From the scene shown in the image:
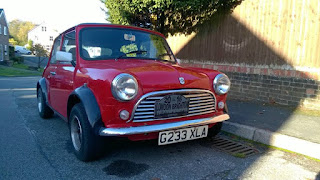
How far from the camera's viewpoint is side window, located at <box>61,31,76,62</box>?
3752 millimetres

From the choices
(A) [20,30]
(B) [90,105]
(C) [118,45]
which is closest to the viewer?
(B) [90,105]

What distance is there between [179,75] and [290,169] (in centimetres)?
174

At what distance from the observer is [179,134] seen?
303 cm

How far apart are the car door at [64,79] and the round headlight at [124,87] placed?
1.11 meters

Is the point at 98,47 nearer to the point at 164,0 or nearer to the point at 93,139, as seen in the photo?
the point at 93,139

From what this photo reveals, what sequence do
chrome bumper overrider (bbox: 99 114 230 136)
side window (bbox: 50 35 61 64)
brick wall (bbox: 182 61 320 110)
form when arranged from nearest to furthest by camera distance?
1. chrome bumper overrider (bbox: 99 114 230 136)
2. side window (bbox: 50 35 61 64)
3. brick wall (bbox: 182 61 320 110)

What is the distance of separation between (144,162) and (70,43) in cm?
223

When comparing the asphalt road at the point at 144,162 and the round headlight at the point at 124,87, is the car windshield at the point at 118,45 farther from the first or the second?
the asphalt road at the point at 144,162

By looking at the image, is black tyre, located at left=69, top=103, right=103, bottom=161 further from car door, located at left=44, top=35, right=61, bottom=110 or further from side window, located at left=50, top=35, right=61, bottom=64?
side window, located at left=50, top=35, right=61, bottom=64

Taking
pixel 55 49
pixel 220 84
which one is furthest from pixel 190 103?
pixel 55 49

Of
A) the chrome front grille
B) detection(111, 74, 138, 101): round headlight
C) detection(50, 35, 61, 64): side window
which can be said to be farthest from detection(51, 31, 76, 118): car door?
the chrome front grille

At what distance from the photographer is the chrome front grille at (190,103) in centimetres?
279

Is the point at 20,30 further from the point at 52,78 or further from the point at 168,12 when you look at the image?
the point at 52,78

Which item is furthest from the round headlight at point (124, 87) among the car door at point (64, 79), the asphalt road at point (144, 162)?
the car door at point (64, 79)
